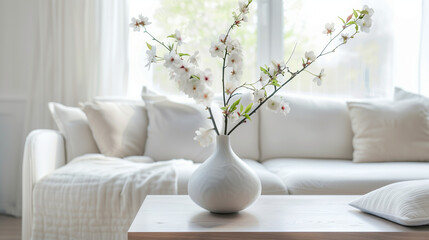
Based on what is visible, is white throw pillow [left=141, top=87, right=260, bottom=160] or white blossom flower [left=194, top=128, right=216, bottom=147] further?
white throw pillow [left=141, top=87, right=260, bottom=160]

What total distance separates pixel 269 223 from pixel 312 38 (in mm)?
2613

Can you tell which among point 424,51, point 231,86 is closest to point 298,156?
point 424,51

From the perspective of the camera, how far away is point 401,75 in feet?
12.4

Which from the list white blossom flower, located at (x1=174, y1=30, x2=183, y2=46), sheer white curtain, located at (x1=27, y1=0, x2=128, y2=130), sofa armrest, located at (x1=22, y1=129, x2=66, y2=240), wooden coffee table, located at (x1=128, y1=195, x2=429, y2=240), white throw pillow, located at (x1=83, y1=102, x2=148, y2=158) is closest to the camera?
wooden coffee table, located at (x1=128, y1=195, x2=429, y2=240)

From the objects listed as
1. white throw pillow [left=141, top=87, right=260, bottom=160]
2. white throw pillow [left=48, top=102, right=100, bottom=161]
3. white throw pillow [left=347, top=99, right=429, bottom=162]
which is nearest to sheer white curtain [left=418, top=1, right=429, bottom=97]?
white throw pillow [left=347, top=99, right=429, bottom=162]

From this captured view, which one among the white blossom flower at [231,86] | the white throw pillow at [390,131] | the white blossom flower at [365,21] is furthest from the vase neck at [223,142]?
the white throw pillow at [390,131]

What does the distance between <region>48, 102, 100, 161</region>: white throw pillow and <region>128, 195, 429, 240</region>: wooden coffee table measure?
137 cm

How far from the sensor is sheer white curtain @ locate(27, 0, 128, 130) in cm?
366

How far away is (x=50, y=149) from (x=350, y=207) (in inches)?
67.4

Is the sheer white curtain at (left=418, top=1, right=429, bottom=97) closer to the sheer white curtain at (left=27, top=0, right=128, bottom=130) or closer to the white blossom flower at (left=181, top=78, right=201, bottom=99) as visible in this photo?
the sheer white curtain at (left=27, top=0, right=128, bottom=130)

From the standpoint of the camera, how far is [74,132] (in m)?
2.99

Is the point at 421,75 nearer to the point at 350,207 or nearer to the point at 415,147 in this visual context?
the point at 415,147

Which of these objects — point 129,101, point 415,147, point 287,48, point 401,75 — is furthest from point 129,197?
point 401,75

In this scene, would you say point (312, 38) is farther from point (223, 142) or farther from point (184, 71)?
point (184, 71)
